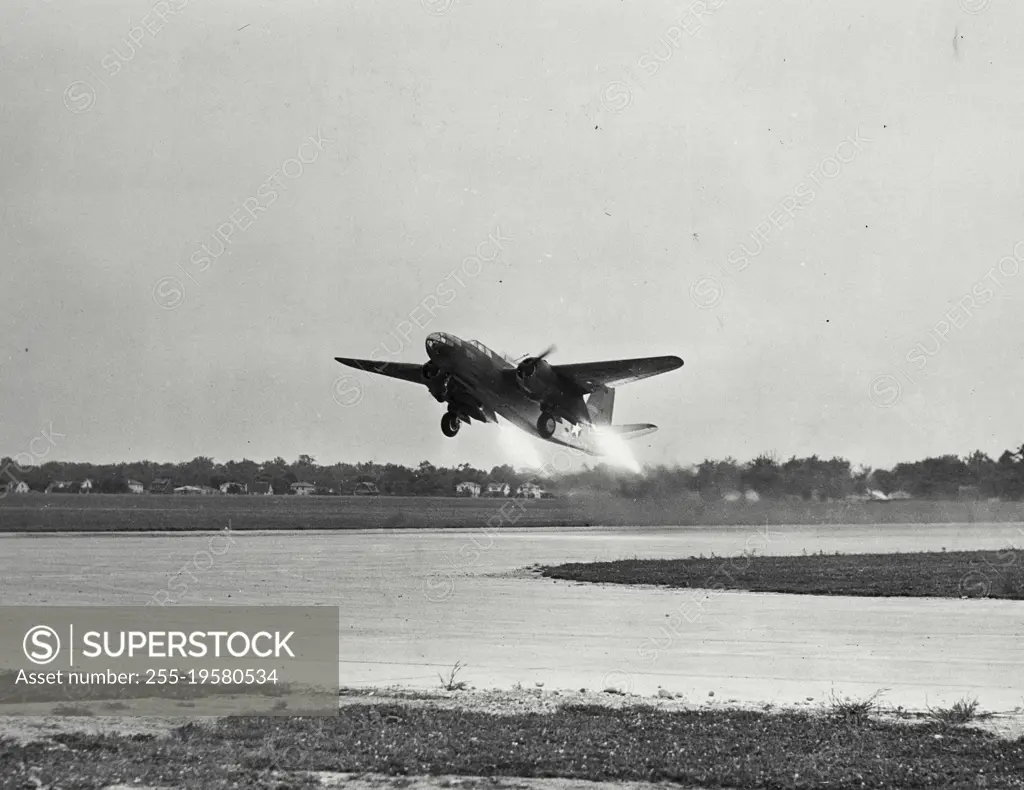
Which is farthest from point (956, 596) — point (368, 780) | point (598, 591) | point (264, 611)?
point (368, 780)

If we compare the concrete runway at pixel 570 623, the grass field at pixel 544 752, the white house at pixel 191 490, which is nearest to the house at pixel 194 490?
the white house at pixel 191 490

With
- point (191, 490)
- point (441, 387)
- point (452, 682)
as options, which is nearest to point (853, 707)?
point (452, 682)

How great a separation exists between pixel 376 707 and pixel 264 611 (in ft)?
42.6

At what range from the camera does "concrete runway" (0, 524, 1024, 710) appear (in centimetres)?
1914

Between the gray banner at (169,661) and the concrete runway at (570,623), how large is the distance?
1170mm

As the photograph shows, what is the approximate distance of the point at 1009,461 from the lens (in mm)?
91250

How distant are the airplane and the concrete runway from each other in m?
5.32

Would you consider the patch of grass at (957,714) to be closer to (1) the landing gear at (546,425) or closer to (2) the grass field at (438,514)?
(1) the landing gear at (546,425)

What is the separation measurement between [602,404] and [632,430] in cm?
298

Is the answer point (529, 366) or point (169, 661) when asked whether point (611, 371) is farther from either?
point (169, 661)

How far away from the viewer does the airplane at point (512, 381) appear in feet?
96.5

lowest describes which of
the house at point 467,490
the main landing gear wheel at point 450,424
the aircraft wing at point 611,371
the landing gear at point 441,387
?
the house at point 467,490

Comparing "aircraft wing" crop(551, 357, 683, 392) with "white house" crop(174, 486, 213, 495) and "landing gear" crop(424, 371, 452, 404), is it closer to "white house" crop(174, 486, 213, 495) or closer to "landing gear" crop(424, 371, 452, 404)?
"landing gear" crop(424, 371, 452, 404)

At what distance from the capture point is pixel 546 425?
31.3m
